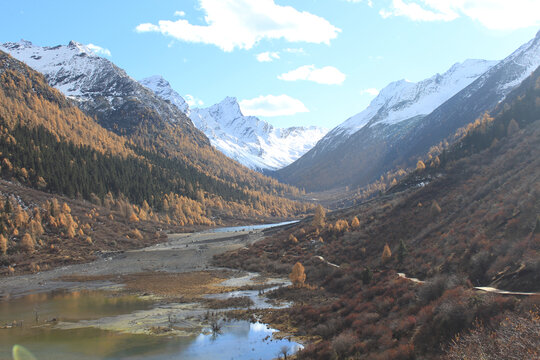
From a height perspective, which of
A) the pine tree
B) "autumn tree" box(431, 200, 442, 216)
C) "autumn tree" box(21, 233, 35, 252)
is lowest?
the pine tree

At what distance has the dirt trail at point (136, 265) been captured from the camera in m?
56.2

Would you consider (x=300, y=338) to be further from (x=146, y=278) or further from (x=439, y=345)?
(x=146, y=278)

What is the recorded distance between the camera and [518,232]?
30141 mm

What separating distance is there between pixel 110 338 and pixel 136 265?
47888 mm

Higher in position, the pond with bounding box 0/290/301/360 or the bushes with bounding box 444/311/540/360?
the bushes with bounding box 444/311/540/360

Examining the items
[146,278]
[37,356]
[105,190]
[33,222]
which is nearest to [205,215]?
[105,190]

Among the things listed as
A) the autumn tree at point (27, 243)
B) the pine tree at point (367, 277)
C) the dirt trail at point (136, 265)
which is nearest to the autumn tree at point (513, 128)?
the pine tree at point (367, 277)

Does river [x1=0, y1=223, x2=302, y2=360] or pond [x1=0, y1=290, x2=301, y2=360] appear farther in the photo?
river [x1=0, y1=223, x2=302, y2=360]

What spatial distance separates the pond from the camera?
27.3m

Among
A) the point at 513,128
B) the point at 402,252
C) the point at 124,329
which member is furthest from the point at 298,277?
the point at 513,128

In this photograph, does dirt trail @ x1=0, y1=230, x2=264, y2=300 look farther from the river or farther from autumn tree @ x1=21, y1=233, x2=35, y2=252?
Result: autumn tree @ x1=21, y1=233, x2=35, y2=252

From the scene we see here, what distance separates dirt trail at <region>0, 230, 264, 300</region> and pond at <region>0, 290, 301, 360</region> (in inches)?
553

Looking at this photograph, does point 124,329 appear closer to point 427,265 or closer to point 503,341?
point 503,341

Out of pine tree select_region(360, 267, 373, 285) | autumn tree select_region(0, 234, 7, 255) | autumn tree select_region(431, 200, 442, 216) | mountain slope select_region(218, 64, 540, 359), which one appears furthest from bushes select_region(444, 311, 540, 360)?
autumn tree select_region(0, 234, 7, 255)
